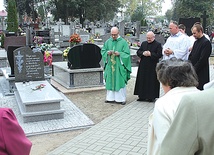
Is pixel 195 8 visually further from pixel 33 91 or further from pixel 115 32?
pixel 33 91

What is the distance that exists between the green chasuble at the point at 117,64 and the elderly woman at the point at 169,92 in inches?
215

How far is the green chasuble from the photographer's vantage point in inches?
326

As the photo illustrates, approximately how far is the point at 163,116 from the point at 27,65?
7.17 metres

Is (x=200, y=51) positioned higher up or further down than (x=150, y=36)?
further down

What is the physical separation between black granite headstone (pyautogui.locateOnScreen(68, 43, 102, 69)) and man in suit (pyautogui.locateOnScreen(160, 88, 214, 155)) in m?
8.71

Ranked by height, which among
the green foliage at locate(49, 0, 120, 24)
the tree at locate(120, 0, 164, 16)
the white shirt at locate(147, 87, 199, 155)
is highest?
the tree at locate(120, 0, 164, 16)

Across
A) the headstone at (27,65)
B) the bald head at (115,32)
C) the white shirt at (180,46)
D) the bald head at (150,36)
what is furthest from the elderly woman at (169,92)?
the headstone at (27,65)

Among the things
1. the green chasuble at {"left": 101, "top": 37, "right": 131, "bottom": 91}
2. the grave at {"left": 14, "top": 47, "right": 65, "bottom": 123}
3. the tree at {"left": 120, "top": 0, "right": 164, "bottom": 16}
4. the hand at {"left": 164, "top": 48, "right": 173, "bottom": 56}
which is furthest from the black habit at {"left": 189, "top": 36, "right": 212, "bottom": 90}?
the tree at {"left": 120, "top": 0, "right": 164, "bottom": 16}

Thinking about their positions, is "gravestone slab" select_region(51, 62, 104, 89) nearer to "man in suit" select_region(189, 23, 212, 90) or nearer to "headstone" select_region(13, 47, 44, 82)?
"headstone" select_region(13, 47, 44, 82)

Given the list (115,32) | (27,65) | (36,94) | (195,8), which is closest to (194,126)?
(36,94)

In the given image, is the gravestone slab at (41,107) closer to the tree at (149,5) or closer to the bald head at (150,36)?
the bald head at (150,36)

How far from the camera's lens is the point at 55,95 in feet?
23.8

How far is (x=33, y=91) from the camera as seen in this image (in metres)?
7.70

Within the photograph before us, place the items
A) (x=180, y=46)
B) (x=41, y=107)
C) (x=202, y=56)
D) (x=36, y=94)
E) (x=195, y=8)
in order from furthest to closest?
1. (x=195, y=8)
2. (x=180, y=46)
3. (x=36, y=94)
4. (x=41, y=107)
5. (x=202, y=56)
